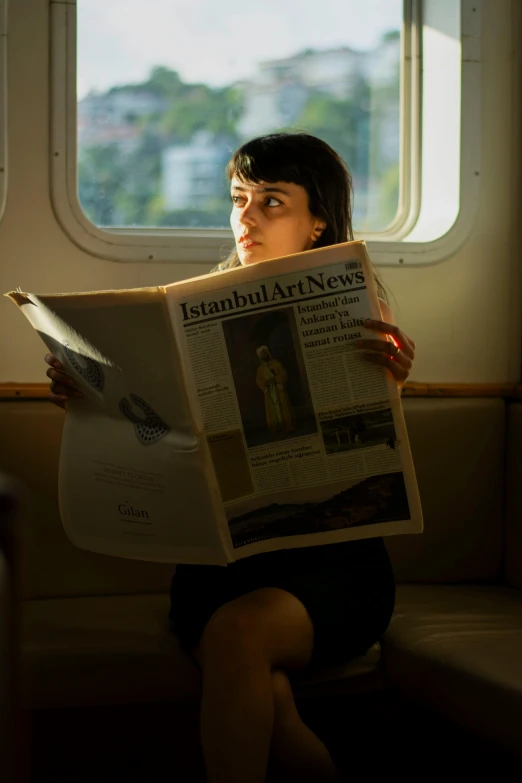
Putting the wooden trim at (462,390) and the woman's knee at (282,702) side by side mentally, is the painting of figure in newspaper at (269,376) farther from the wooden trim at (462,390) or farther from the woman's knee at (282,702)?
the wooden trim at (462,390)

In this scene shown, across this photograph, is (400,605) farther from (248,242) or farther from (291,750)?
(248,242)

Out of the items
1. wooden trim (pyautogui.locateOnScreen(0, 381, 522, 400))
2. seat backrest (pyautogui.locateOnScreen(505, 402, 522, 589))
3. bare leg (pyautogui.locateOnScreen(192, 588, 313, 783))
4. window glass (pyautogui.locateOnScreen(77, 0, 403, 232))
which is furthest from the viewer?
window glass (pyautogui.locateOnScreen(77, 0, 403, 232))

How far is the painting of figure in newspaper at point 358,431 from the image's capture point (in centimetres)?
132

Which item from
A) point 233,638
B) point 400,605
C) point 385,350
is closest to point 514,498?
point 400,605

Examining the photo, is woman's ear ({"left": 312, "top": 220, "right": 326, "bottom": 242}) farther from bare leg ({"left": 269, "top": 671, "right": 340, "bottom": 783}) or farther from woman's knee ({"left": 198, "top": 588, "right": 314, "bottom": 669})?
bare leg ({"left": 269, "top": 671, "right": 340, "bottom": 783})

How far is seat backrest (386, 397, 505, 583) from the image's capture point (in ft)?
6.64

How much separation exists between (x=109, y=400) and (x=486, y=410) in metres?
1.08

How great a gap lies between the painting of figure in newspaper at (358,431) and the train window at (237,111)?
0.96m

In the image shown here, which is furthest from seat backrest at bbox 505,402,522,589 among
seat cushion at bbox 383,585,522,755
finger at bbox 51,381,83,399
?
finger at bbox 51,381,83,399

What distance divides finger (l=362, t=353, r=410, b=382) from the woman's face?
1.35 feet

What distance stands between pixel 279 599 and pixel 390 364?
0.42 metres

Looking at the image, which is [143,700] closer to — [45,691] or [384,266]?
[45,691]

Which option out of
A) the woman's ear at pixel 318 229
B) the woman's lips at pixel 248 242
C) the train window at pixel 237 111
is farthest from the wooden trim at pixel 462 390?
the woman's lips at pixel 248 242

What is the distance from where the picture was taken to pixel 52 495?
1.91 m
